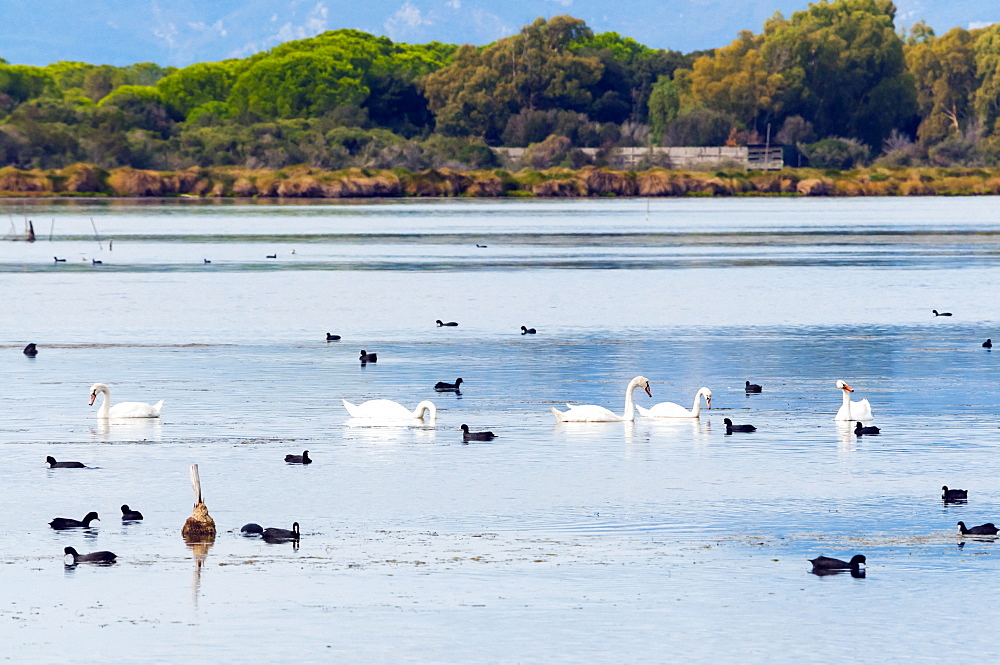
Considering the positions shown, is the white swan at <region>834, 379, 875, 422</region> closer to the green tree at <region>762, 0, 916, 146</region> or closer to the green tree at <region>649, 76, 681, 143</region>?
the green tree at <region>762, 0, 916, 146</region>

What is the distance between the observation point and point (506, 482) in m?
18.9

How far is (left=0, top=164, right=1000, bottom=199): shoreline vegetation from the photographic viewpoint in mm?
152500

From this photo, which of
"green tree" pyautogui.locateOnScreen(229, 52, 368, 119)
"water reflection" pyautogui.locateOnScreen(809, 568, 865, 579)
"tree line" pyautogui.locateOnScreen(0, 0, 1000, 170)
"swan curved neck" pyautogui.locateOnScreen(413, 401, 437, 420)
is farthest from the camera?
"green tree" pyautogui.locateOnScreen(229, 52, 368, 119)

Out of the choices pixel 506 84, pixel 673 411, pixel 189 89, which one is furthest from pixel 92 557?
pixel 189 89

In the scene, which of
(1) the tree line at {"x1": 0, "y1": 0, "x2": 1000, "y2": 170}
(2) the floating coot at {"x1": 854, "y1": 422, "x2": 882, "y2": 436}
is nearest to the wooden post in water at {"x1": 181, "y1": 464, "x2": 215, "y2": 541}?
(2) the floating coot at {"x1": 854, "y1": 422, "x2": 882, "y2": 436}

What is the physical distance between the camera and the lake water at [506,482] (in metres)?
13.2

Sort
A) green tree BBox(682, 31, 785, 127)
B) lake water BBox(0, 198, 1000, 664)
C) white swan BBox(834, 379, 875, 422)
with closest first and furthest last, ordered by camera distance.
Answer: lake water BBox(0, 198, 1000, 664), white swan BBox(834, 379, 875, 422), green tree BBox(682, 31, 785, 127)

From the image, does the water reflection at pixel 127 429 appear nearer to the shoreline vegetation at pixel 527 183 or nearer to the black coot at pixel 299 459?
the black coot at pixel 299 459

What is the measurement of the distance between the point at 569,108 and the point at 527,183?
22274mm

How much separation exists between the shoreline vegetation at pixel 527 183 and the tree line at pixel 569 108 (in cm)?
584

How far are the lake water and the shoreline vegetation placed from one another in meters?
107

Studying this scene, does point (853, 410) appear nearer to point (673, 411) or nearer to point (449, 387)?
point (673, 411)

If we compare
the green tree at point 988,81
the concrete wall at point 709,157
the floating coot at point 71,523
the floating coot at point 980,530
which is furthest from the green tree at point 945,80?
the floating coot at point 71,523

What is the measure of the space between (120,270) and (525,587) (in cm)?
4799
